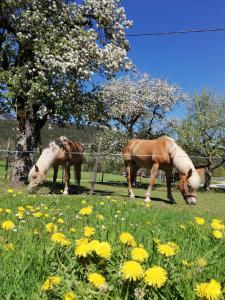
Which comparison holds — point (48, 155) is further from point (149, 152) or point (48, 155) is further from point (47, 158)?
point (149, 152)

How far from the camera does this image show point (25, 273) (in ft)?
7.86

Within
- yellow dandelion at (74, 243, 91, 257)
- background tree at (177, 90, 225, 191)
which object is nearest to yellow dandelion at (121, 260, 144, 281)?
yellow dandelion at (74, 243, 91, 257)

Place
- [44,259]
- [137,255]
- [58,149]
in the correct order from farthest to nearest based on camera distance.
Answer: [58,149] → [44,259] → [137,255]

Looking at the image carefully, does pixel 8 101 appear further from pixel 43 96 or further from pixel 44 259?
pixel 44 259

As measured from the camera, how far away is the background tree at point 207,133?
3234 centimetres

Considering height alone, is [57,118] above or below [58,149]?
above

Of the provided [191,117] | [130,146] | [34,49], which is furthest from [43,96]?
[191,117]

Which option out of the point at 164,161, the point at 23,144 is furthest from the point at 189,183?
the point at 23,144

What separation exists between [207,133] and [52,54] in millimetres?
20321

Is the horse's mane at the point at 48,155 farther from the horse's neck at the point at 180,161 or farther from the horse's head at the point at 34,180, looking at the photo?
the horse's neck at the point at 180,161

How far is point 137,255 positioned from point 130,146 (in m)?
15.3

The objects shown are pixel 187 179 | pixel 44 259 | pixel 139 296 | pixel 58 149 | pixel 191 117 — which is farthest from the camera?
pixel 191 117

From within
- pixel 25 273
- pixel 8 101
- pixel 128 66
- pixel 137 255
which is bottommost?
pixel 25 273

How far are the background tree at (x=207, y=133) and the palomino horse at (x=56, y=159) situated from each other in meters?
16.9
